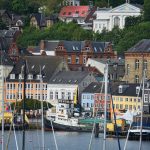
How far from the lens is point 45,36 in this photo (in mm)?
127625

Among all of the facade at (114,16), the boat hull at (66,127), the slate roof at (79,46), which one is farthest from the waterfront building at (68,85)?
the facade at (114,16)

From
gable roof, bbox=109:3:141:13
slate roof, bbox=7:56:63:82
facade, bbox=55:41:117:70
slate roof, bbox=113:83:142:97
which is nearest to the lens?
slate roof, bbox=113:83:142:97

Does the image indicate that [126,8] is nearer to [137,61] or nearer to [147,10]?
[147,10]

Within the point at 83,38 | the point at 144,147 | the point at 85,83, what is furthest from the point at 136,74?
the point at 144,147

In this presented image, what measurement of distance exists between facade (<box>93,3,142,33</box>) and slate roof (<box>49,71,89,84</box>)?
2711cm

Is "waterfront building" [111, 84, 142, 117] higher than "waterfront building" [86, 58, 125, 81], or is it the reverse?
"waterfront building" [86, 58, 125, 81]

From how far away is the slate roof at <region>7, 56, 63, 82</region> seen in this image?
344ft

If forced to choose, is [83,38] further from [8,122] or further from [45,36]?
[8,122]

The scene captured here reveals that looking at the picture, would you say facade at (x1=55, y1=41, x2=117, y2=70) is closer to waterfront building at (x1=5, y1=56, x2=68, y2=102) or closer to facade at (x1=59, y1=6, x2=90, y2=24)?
waterfront building at (x1=5, y1=56, x2=68, y2=102)

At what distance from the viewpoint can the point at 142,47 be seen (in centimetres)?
10862

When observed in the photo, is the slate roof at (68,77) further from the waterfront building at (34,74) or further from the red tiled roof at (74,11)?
the red tiled roof at (74,11)

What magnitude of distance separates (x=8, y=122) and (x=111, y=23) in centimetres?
4552

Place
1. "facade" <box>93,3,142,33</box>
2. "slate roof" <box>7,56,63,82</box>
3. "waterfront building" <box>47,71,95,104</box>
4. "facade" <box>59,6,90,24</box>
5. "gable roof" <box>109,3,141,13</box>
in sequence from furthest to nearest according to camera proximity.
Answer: "facade" <box>59,6,90,24</box>
"gable roof" <box>109,3,141,13</box>
"facade" <box>93,3,142,33</box>
"slate roof" <box>7,56,63,82</box>
"waterfront building" <box>47,71,95,104</box>

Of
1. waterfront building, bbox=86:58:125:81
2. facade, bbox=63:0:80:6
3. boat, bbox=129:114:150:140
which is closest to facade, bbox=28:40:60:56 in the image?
waterfront building, bbox=86:58:125:81
